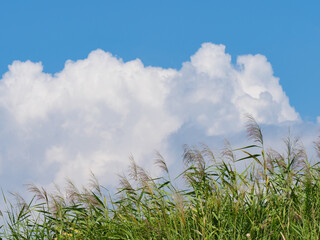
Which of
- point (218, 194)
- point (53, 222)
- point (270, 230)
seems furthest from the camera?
point (53, 222)

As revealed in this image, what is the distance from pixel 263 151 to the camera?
5.93 m

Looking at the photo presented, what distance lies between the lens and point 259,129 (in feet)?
19.6

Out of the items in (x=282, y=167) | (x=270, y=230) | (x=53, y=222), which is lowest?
(x=270, y=230)

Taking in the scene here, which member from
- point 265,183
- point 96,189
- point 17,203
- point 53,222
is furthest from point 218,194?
point 17,203

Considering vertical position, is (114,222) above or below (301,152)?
below

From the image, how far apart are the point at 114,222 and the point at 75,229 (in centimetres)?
54

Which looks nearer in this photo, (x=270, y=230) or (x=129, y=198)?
(x=270, y=230)

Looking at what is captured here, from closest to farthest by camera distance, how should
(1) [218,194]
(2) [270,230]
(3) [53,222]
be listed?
(2) [270,230] → (1) [218,194] → (3) [53,222]

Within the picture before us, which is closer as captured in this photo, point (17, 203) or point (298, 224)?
point (298, 224)

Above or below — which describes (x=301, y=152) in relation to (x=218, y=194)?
above

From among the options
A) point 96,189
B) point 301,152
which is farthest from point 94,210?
point 301,152

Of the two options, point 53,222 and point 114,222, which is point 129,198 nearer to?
point 114,222

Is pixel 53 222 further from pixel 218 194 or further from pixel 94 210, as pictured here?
pixel 218 194

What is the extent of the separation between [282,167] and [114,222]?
221cm
